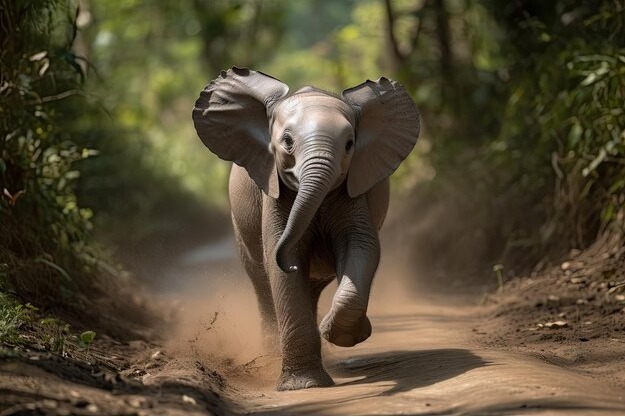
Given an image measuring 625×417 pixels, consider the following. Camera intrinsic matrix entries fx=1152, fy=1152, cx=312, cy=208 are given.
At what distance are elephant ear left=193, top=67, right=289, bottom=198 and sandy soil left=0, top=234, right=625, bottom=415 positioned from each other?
1.51 metres

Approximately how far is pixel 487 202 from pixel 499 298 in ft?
8.25

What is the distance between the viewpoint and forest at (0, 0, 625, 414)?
30.9 feet

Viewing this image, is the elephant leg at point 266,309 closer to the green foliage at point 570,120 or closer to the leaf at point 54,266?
the leaf at point 54,266

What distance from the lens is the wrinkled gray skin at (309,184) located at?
7195 mm

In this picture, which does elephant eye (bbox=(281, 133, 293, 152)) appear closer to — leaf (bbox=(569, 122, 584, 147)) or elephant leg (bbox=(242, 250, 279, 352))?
elephant leg (bbox=(242, 250, 279, 352))

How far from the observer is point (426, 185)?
16016 millimetres

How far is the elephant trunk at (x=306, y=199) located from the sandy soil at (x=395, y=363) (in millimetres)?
914

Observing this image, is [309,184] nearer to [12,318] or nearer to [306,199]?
[306,199]

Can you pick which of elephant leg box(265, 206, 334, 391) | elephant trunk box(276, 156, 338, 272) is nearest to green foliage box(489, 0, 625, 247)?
elephant leg box(265, 206, 334, 391)

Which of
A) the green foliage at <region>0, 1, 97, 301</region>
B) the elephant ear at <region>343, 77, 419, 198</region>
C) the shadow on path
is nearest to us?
the shadow on path

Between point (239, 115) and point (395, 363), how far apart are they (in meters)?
2.09

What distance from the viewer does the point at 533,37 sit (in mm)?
13758

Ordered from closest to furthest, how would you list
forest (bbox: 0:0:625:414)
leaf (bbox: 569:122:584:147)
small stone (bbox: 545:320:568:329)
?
small stone (bbox: 545:320:568:329), forest (bbox: 0:0:625:414), leaf (bbox: 569:122:584:147)

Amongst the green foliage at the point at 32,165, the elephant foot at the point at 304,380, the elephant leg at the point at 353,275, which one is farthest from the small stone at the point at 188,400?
the green foliage at the point at 32,165
